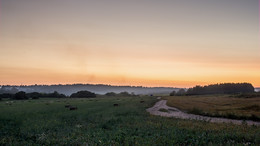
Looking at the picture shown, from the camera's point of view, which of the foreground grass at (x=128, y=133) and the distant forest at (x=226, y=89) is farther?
the distant forest at (x=226, y=89)

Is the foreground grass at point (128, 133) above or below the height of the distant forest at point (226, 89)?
below

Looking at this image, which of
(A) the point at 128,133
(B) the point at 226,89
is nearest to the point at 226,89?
(B) the point at 226,89

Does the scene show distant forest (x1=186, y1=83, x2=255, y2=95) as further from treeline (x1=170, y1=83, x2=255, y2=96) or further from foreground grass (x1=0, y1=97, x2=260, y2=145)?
foreground grass (x1=0, y1=97, x2=260, y2=145)

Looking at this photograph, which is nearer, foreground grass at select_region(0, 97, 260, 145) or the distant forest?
foreground grass at select_region(0, 97, 260, 145)

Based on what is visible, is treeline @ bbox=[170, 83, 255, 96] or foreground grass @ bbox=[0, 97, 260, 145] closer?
foreground grass @ bbox=[0, 97, 260, 145]

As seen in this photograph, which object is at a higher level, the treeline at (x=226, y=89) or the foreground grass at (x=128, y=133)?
the treeline at (x=226, y=89)

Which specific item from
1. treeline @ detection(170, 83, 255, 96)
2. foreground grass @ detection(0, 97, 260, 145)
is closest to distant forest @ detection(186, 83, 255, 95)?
treeline @ detection(170, 83, 255, 96)

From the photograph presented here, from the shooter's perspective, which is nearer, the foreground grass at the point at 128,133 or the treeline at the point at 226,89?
the foreground grass at the point at 128,133

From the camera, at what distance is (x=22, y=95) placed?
99.7 m

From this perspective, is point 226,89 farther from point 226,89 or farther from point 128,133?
point 128,133

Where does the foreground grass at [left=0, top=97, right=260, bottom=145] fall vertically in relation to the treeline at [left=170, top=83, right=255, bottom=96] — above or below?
below

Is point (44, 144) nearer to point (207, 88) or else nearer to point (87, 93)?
point (87, 93)

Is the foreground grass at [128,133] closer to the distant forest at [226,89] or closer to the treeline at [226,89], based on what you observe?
the treeline at [226,89]

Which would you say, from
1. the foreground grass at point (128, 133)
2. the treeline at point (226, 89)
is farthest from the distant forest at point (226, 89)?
the foreground grass at point (128, 133)
